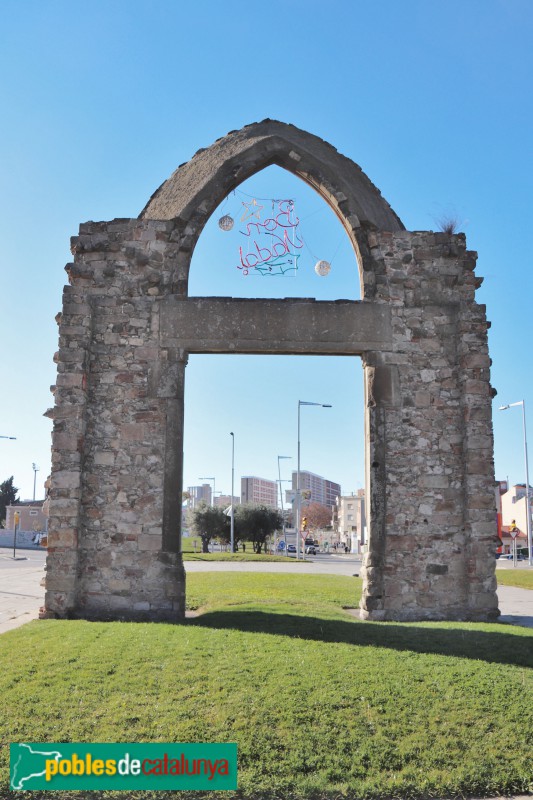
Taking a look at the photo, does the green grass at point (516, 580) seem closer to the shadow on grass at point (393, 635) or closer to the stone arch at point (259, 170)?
the shadow on grass at point (393, 635)

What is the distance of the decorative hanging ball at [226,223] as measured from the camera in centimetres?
1175

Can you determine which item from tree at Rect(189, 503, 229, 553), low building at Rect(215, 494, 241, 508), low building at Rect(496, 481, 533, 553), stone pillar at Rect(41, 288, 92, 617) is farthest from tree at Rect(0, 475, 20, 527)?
stone pillar at Rect(41, 288, 92, 617)

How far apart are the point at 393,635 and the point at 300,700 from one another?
118 inches

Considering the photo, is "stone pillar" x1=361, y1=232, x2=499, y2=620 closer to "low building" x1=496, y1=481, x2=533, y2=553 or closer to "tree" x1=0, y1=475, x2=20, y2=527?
"low building" x1=496, y1=481, x2=533, y2=553

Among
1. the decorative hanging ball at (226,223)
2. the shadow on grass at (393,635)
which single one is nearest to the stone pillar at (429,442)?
the shadow on grass at (393,635)

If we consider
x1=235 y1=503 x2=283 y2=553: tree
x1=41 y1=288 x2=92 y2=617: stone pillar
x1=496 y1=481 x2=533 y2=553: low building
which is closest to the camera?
x1=41 y1=288 x2=92 y2=617: stone pillar

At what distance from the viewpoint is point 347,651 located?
306 inches

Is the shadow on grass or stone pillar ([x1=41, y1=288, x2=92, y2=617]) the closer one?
the shadow on grass

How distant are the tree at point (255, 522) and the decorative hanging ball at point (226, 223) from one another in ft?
112

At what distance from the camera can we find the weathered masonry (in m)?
10.4

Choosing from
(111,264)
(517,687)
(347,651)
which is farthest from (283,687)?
(111,264)

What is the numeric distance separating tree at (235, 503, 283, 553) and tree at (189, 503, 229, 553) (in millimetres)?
1169

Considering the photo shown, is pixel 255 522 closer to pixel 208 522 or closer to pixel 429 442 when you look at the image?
pixel 208 522

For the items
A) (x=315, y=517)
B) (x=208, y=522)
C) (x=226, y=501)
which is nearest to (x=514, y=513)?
(x=208, y=522)
